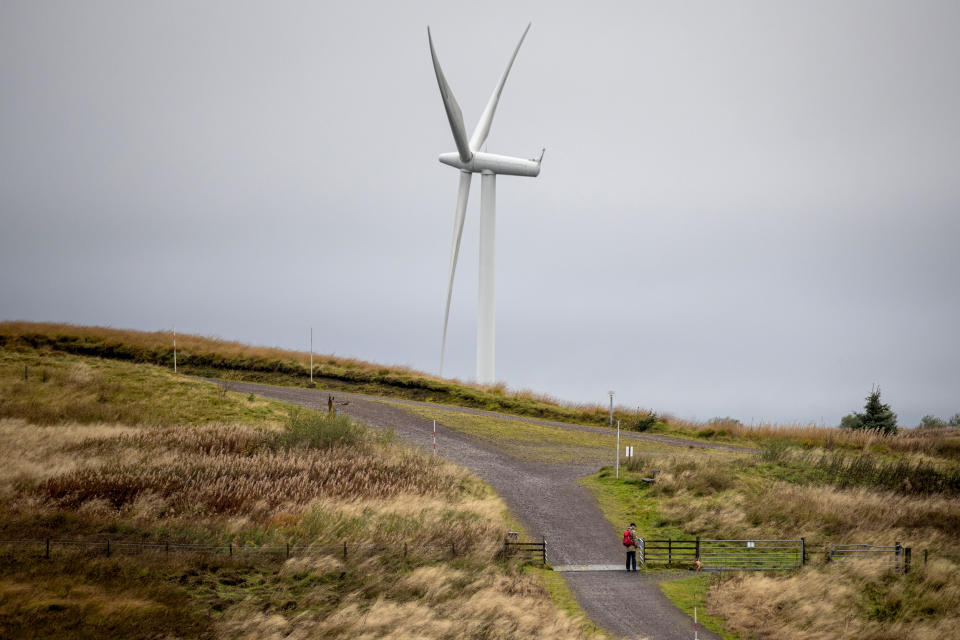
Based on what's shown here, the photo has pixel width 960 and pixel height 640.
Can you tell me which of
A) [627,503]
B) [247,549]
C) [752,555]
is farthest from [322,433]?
[752,555]

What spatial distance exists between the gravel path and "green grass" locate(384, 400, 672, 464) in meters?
0.93

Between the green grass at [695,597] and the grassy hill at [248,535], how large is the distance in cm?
313

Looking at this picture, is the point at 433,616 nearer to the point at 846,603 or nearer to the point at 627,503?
the point at 846,603

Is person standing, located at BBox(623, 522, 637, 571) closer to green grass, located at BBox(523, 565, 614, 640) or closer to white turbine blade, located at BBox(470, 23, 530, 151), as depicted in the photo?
green grass, located at BBox(523, 565, 614, 640)

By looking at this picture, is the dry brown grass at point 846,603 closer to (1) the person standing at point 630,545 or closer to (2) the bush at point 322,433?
(1) the person standing at point 630,545

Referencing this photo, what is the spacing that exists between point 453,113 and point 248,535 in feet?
92.8

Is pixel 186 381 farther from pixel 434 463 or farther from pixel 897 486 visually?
pixel 897 486

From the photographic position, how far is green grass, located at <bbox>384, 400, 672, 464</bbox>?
112 ft

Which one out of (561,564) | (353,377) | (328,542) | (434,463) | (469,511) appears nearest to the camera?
(328,542)

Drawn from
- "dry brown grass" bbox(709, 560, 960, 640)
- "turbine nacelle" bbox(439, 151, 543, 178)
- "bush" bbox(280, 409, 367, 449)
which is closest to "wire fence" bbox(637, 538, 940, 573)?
"dry brown grass" bbox(709, 560, 960, 640)

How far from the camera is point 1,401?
31.7 metres

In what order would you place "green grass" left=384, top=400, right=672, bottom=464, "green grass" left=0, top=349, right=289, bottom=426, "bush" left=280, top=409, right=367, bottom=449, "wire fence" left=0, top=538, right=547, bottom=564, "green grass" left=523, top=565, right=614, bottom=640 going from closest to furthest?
"wire fence" left=0, top=538, right=547, bottom=564 < "green grass" left=523, top=565, right=614, bottom=640 < "bush" left=280, top=409, right=367, bottom=449 < "green grass" left=0, top=349, right=289, bottom=426 < "green grass" left=384, top=400, right=672, bottom=464

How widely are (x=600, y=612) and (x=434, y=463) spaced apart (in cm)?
1109

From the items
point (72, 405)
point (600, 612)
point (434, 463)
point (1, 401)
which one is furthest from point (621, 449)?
point (1, 401)
